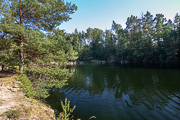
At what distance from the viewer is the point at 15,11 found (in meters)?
6.89

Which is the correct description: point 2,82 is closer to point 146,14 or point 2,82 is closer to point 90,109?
point 90,109

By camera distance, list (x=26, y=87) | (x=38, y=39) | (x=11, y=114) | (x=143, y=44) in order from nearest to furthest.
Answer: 1. (x=11, y=114)
2. (x=38, y=39)
3. (x=26, y=87)
4. (x=143, y=44)

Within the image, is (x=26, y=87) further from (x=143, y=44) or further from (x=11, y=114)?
(x=143, y=44)

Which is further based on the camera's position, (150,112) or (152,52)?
(152,52)

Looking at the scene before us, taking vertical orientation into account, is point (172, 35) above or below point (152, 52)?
above

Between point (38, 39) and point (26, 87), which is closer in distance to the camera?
point (38, 39)

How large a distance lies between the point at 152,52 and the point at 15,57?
A: 154 feet

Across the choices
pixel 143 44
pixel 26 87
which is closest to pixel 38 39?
pixel 26 87

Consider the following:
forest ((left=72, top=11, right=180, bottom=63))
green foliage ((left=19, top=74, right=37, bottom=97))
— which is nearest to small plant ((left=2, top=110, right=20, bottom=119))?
green foliage ((left=19, top=74, right=37, bottom=97))

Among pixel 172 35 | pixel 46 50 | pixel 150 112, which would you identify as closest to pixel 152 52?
pixel 172 35

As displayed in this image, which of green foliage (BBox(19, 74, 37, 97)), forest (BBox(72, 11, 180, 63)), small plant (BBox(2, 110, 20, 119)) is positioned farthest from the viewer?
forest (BBox(72, 11, 180, 63))

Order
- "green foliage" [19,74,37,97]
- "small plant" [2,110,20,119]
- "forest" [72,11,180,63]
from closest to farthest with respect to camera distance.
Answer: "small plant" [2,110,20,119] < "green foliage" [19,74,37,97] < "forest" [72,11,180,63]

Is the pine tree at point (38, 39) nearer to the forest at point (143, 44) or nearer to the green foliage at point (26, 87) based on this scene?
the green foliage at point (26, 87)

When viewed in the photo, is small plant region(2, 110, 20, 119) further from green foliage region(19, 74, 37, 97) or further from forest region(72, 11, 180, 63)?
forest region(72, 11, 180, 63)
